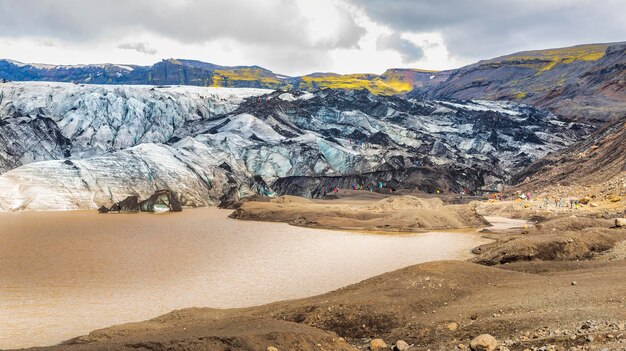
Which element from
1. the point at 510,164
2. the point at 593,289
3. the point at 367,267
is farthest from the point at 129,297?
the point at 510,164

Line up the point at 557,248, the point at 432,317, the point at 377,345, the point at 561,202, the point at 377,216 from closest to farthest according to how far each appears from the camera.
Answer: the point at 377,345, the point at 432,317, the point at 557,248, the point at 377,216, the point at 561,202

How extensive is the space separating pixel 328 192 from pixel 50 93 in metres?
51.7

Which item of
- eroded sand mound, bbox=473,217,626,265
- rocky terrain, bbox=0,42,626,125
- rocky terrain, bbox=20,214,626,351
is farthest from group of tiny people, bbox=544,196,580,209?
rocky terrain, bbox=0,42,626,125

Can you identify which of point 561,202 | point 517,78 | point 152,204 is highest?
point 517,78

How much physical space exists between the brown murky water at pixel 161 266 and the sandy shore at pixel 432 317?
2.39 m

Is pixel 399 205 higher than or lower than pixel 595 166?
lower

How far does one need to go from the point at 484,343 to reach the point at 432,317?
11.0 feet

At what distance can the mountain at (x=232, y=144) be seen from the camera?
6173cm

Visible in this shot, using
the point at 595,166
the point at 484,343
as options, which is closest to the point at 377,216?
the point at 595,166

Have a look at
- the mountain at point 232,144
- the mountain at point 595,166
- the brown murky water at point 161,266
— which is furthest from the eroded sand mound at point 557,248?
the mountain at point 232,144

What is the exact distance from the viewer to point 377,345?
11359 millimetres

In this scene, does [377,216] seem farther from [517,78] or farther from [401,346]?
[517,78]

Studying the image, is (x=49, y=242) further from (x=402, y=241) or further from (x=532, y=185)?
(x=532, y=185)

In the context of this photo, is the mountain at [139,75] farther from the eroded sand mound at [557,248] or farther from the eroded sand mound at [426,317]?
the eroded sand mound at [426,317]
